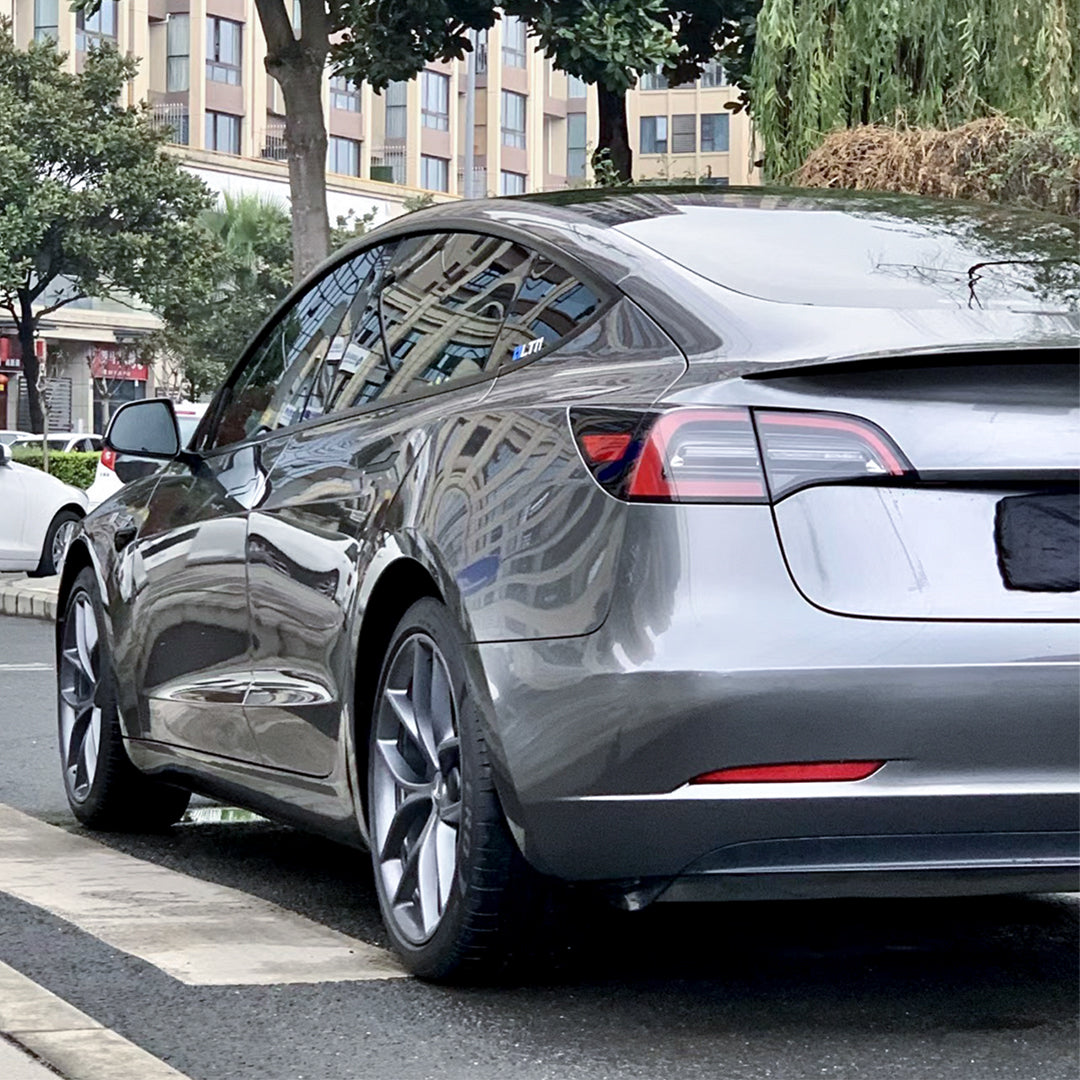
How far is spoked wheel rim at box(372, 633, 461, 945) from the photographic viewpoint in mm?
4406

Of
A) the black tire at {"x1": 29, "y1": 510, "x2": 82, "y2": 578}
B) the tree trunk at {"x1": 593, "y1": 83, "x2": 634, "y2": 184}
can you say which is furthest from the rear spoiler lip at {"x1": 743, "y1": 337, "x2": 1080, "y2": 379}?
the tree trunk at {"x1": 593, "y1": 83, "x2": 634, "y2": 184}

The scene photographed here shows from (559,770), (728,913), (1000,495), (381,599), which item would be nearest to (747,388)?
(1000,495)

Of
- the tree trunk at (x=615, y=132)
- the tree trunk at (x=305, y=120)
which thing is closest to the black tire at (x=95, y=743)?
the tree trunk at (x=305, y=120)

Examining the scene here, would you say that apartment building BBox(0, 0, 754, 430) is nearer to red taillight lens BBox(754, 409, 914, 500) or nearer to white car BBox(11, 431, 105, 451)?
white car BBox(11, 431, 105, 451)

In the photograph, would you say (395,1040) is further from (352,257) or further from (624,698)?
(352,257)

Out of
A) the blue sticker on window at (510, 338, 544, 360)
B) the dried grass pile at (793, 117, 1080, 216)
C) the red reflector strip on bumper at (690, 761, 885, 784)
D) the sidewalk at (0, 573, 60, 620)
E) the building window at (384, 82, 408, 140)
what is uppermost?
the building window at (384, 82, 408, 140)

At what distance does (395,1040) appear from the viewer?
13.4 ft

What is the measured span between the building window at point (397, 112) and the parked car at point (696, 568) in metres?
75.9

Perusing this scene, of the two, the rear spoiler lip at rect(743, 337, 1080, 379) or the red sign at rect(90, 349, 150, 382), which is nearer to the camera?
the rear spoiler lip at rect(743, 337, 1080, 379)

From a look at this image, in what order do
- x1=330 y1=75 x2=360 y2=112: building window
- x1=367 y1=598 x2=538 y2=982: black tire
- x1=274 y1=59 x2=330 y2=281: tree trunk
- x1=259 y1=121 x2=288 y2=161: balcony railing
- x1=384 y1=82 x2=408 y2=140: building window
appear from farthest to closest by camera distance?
x1=384 y1=82 x2=408 y2=140: building window → x1=330 y1=75 x2=360 y2=112: building window → x1=259 y1=121 x2=288 y2=161: balcony railing → x1=274 y1=59 x2=330 y2=281: tree trunk → x1=367 y1=598 x2=538 y2=982: black tire

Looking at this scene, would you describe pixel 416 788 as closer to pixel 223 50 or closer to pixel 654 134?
pixel 223 50

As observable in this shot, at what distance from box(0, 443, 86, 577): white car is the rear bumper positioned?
653 inches

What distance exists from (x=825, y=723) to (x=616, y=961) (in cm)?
118

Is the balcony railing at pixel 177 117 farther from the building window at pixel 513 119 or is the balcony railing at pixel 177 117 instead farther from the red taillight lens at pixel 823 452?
the red taillight lens at pixel 823 452
